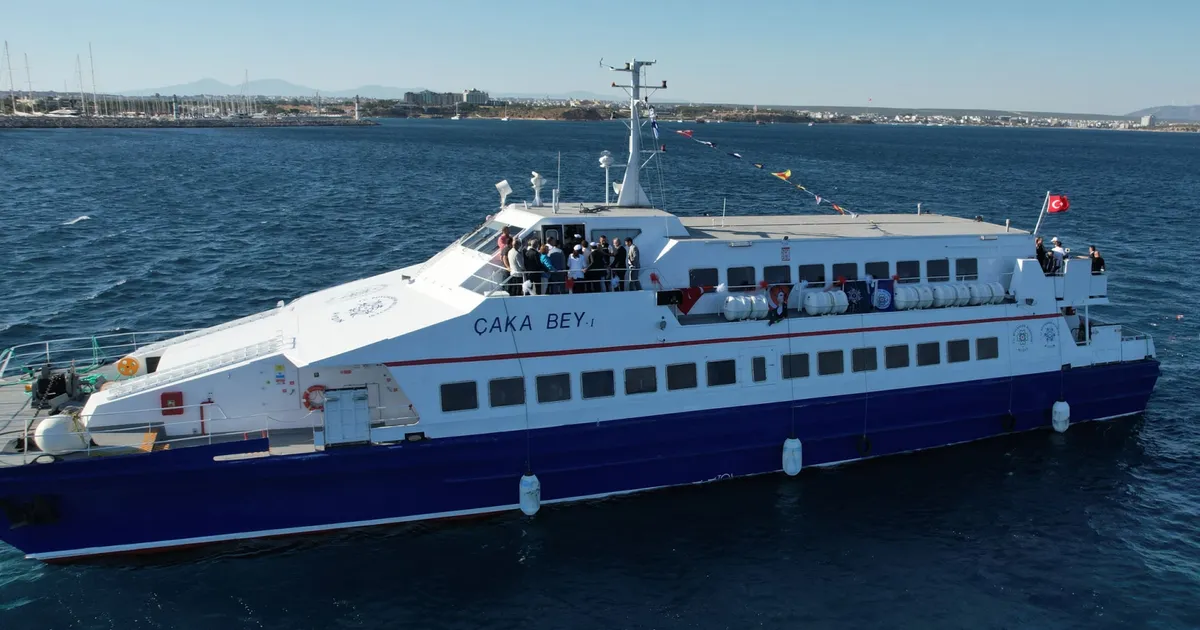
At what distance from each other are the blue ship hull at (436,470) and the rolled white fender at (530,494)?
0.81 feet

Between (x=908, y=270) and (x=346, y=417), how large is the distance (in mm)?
13272

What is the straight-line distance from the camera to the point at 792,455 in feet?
60.5

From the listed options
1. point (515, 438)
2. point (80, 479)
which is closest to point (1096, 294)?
point (515, 438)

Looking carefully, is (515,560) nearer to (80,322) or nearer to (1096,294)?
(1096,294)

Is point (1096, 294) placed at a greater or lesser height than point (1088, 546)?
greater

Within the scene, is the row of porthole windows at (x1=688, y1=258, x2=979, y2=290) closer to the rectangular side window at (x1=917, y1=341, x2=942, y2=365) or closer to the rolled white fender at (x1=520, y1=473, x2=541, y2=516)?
the rectangular side window at (x1=917, y1=341, x2=942, y2=365)

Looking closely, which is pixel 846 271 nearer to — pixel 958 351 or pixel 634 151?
pixel 958 351

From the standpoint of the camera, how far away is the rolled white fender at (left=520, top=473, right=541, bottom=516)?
54.5ft

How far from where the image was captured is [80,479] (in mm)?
14562

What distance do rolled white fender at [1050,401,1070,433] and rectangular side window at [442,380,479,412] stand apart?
47.3 ft

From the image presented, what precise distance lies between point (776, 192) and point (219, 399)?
5537 centimetres

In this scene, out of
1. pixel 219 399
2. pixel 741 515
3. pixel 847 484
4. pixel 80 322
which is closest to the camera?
pixel 219 399

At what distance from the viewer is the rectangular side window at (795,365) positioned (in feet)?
60.0

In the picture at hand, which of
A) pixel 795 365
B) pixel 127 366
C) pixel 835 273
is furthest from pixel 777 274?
pixel 127 366
